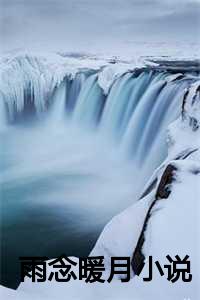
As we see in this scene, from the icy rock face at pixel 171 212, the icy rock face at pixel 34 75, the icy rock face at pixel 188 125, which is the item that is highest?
the icy rock face at pixel 34 75

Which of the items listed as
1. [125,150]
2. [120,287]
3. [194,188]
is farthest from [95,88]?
[120,287]

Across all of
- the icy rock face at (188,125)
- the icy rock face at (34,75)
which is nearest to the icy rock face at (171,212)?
the icy rock face at (188,125)

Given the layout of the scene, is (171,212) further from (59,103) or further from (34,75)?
(34,75)

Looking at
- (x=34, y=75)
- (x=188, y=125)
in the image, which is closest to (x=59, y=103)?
(x=34, y=75)

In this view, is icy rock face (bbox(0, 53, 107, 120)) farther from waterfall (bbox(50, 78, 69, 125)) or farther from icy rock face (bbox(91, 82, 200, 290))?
icy rock face (bbox(91, 82, 200, 290))

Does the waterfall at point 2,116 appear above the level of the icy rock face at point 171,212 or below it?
above

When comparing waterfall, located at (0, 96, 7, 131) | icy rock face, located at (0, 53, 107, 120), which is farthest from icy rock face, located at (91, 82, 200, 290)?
waterfall, located at (0, 96, 7, 131)

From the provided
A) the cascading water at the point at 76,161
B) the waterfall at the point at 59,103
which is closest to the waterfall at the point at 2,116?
the cascading water at the point at 76,161

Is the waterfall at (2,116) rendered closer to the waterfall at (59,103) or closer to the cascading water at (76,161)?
the cascading water at (76,161)
